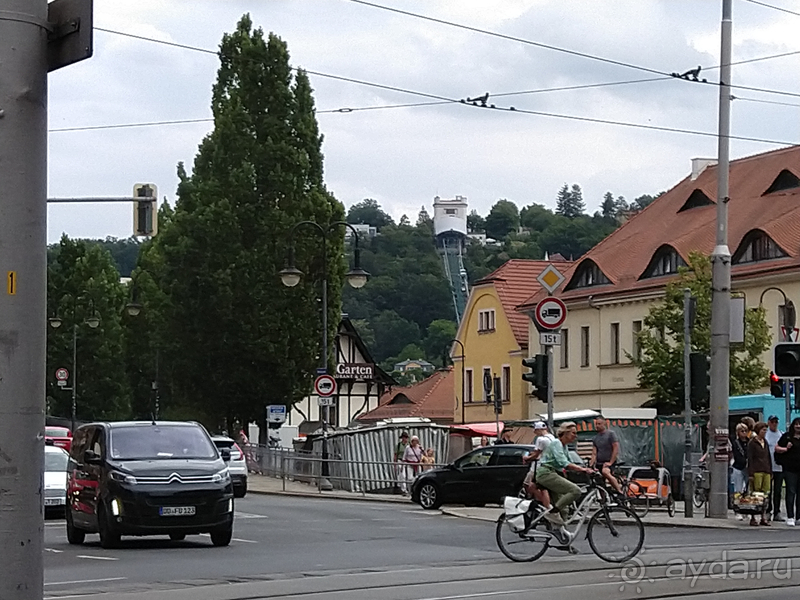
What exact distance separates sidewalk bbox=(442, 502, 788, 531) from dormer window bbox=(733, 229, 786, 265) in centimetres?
2753

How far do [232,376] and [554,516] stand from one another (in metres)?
43.1

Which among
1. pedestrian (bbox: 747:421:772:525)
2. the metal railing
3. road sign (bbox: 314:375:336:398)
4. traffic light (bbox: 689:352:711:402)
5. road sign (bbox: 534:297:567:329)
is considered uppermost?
road sign (bbox: 534:297:567:329)

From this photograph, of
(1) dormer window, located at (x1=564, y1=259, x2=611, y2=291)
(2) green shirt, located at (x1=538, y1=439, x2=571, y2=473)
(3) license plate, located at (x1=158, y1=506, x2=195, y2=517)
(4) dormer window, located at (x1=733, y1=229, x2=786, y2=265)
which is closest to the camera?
(2) green shirt, located at (x1=538, y1=439, x2=571, y2=473)

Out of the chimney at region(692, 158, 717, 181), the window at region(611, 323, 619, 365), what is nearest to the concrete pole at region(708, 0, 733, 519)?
the window at region(611, 323, 619, 365)

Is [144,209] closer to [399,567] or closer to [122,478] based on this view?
[122,478]

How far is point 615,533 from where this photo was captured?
17.9 metres

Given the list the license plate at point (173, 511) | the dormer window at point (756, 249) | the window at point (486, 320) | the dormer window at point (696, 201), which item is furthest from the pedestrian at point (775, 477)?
the window at point (486, 320)

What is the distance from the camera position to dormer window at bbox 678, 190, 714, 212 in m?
67.8

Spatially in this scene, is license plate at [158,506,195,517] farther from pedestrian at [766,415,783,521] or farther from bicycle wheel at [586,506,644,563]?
pedestrian at [766,415,783,521]

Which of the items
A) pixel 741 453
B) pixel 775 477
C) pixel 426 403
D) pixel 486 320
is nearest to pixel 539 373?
pixel 775 477

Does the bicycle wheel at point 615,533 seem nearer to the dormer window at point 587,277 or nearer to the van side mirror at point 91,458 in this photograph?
the van side mirror at point 91,458

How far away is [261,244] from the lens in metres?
60.4

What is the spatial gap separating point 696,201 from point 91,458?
5028 centimetres

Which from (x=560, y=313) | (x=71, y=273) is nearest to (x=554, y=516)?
(x=560, y=313)
